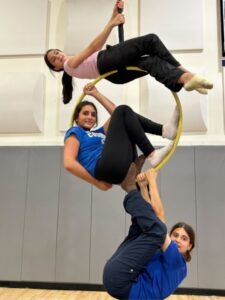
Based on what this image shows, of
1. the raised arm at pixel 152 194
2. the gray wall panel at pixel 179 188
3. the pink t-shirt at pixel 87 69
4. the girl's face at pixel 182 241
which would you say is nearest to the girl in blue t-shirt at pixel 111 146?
the raised arm at pixel 152 194

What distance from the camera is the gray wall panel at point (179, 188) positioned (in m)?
4.70

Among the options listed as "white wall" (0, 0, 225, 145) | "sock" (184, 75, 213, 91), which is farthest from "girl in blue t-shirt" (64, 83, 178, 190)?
"white wall" (0, 0, 225, 145)

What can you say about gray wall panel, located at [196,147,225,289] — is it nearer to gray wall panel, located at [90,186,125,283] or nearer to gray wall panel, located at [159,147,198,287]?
gray wall panel, located at [159,147,198,287]

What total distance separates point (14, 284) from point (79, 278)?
0.91 metres

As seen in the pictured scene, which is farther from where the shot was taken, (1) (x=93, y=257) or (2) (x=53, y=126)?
(2) (x=53, y=126)

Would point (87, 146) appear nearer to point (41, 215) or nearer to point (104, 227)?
point (104, 227)

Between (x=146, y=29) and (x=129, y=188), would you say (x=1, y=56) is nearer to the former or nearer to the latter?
(x=146, y=29)

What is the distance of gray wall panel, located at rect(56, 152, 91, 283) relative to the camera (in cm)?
475

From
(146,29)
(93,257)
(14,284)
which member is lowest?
(14,284)

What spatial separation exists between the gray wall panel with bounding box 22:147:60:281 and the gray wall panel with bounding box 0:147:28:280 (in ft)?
0.28

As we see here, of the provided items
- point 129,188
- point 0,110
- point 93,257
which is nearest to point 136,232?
point 129,188

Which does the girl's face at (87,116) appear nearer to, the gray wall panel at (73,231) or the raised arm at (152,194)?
the raised arm at (152,194)

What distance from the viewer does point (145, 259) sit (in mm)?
2174

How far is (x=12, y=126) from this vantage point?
5.23m
